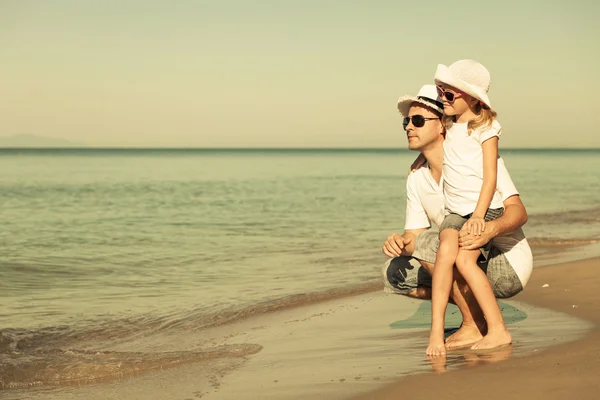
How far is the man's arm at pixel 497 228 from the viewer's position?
14.7ft

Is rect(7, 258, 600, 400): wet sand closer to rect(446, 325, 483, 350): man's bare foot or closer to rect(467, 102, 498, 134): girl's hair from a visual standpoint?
rect(446, 325, 483, 350): man's bare foot

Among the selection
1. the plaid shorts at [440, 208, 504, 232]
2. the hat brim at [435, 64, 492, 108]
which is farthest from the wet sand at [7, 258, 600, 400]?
the hat brim at [435, 64, 492, 108]

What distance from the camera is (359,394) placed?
4.04 m

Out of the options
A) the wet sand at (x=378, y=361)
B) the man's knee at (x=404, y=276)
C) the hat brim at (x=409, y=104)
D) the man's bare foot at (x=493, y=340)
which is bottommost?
the wet sand at (x=378, y=361)

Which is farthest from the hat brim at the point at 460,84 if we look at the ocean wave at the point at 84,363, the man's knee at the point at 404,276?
the ocean wave at the point at 84,363

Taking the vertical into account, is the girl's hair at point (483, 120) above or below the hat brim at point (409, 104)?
below

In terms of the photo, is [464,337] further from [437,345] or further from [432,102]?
[432,102]

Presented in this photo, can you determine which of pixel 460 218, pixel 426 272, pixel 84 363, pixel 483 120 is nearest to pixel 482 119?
pixel 483 120

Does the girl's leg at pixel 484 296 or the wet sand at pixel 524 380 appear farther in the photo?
the girl's leg at pixel 484 296

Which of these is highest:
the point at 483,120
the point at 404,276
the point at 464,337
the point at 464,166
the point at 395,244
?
the point at 483,120

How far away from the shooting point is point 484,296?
4648mm

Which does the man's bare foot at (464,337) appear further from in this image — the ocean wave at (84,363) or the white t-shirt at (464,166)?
the ocean wave at (84,363)

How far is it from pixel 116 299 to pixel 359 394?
514cm

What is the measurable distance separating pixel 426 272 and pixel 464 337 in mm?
464
